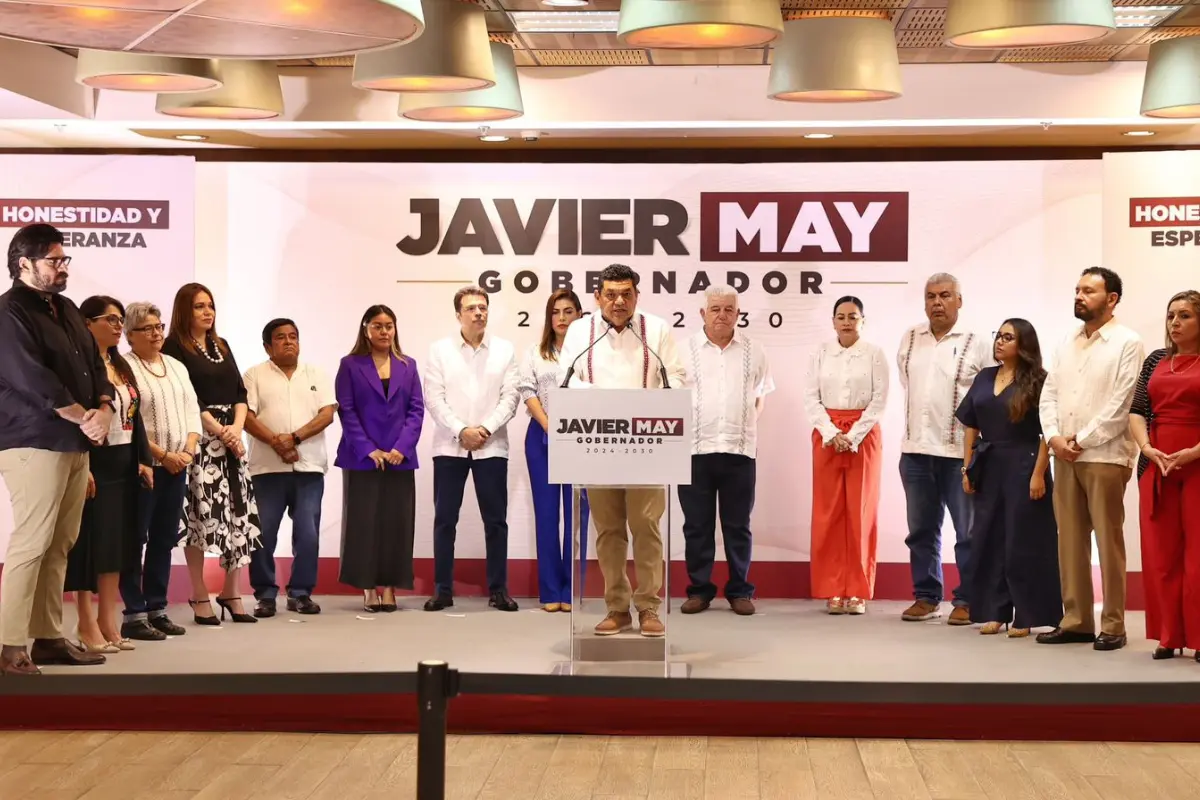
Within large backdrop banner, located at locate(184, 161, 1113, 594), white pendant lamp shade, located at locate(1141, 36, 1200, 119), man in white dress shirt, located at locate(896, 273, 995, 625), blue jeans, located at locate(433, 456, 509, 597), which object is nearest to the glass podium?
blue jeans, located at locate(433, 456, 509, 597)

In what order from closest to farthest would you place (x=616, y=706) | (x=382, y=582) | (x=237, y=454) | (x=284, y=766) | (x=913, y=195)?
(x=284, y=766), (x=616, y=706), (x=237, y=454), (x=382, y=582), (x=913, y=195)

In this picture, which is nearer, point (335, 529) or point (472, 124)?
point (472, 124)

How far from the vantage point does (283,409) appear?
7.86 meters

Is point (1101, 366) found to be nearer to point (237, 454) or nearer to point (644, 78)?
point (644, 78)

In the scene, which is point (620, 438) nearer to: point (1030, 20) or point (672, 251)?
point (1030, 20)

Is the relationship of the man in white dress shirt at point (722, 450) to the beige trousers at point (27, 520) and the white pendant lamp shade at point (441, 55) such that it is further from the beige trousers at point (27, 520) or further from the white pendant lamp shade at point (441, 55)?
the beige trousers at point (27, 520)

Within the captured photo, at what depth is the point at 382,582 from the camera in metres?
8.07

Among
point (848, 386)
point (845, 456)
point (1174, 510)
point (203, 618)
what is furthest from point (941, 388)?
point (203, 618)

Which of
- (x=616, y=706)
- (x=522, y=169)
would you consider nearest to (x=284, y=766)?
(x=616, y=706)

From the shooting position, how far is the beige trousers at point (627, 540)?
6074mm

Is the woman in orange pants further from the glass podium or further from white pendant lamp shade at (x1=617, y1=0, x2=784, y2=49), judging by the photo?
white pendant lamp shade at (x1=617, y1=0, x2=784, y2=49)

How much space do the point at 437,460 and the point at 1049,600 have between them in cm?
338

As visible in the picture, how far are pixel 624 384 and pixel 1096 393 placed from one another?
2.22 meters

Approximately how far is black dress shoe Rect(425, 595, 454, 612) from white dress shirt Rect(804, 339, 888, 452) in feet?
7.53
